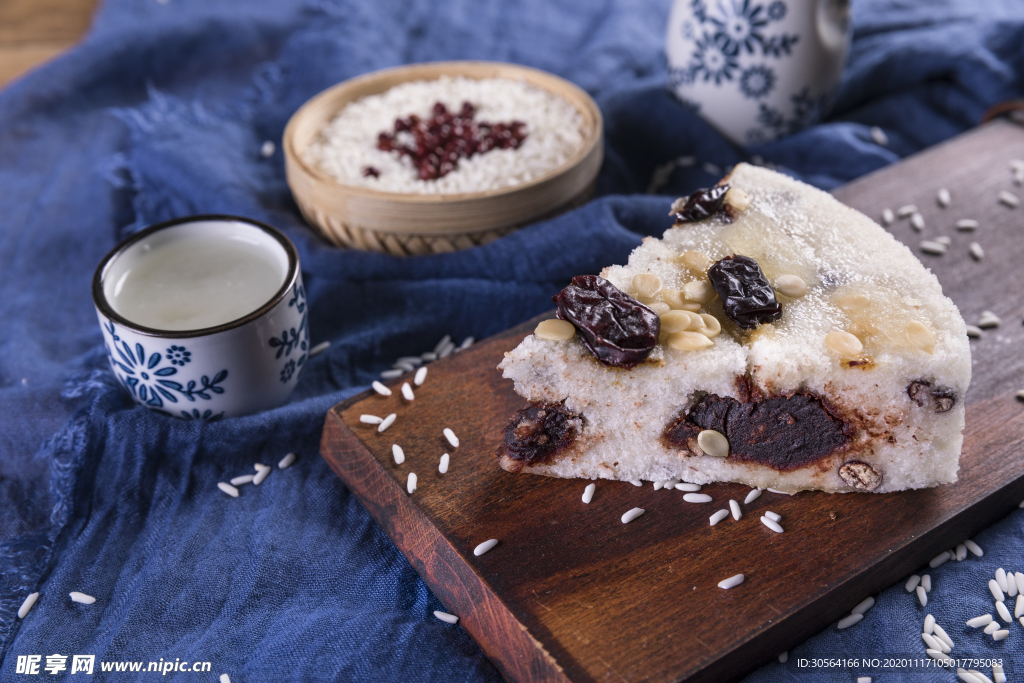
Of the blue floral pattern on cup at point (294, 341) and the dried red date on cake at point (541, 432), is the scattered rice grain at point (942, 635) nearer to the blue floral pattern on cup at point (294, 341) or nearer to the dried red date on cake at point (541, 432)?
the dried red date on cake at point (541, 432)

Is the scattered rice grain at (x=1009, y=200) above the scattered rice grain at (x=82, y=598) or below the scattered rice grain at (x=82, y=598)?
above

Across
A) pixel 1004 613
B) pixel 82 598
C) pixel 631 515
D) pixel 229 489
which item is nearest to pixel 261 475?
pixel 229 489

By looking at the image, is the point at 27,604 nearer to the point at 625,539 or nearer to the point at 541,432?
the point at 541,432

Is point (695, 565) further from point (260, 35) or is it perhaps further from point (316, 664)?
point (260, 35)

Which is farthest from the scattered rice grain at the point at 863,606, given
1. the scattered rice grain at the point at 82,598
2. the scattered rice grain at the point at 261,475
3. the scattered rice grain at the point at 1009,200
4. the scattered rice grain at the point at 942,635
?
the scattered rice grain at the point at 82,598

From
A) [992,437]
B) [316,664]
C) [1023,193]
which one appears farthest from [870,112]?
[316,664]

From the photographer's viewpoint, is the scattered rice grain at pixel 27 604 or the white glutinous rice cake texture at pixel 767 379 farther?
the scattered rice grain at pixel 27 604

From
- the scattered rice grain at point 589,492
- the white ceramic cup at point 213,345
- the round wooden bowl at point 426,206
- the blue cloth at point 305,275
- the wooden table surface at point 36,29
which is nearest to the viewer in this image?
the blue cloth at point 305,275
